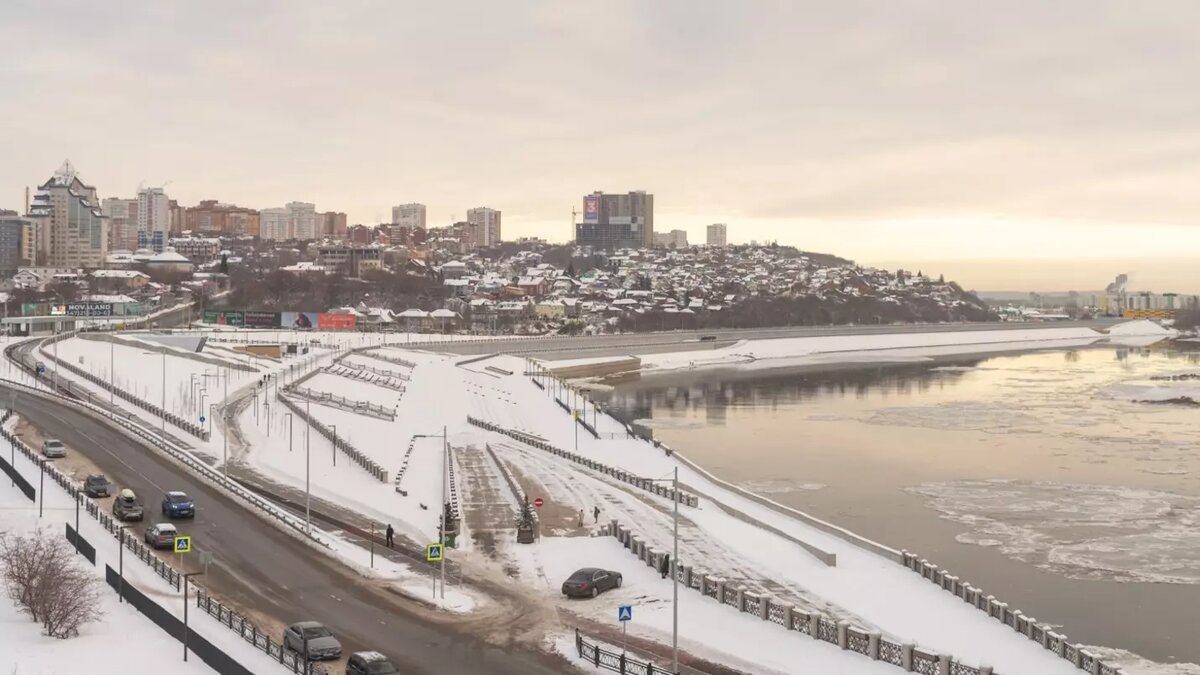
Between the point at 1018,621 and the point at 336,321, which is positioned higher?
the point at 336,321

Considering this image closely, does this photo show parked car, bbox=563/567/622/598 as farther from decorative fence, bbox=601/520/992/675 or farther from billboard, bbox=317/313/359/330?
billboard, bbox=317/313/359/330

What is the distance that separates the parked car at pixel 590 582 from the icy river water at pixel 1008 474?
1222cm

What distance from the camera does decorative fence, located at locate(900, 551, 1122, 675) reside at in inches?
979

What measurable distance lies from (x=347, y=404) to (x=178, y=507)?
37183 mm

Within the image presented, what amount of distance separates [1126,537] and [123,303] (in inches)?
5246

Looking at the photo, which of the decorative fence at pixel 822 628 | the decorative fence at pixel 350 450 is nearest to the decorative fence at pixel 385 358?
the decorative fence at pixel 350 450

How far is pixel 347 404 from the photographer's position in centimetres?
7400

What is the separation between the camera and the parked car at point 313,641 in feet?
75.9

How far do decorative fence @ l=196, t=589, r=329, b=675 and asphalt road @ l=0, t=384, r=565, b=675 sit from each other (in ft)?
3.62

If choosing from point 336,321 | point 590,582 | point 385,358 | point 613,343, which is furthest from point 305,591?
point 336,321

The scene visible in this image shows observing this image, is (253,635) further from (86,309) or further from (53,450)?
(86,309)

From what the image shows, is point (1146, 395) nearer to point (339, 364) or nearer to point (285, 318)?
point (339, 364)

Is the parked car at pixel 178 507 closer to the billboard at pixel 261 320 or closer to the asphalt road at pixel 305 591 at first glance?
the asphalt road at pixel 305 591

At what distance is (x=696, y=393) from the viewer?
110 meters
